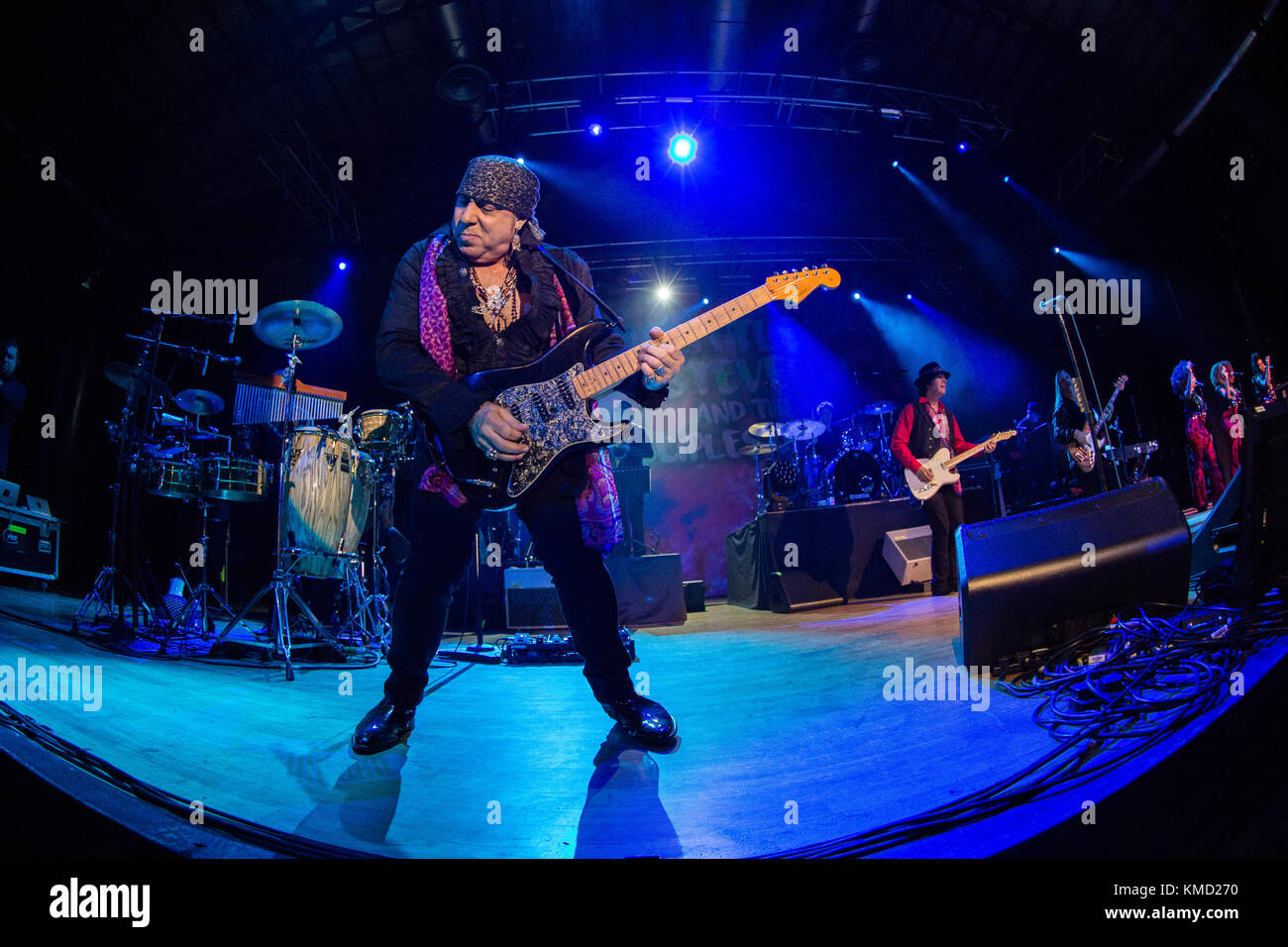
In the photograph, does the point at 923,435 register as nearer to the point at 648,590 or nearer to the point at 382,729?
the point at 648,590

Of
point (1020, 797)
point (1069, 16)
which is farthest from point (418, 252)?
point (1069, 16)

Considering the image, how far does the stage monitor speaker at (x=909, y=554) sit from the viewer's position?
23.6ft

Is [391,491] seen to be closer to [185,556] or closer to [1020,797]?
[185,556]

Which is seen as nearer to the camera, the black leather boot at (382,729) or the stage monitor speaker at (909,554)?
the black leather boot at (382,729)

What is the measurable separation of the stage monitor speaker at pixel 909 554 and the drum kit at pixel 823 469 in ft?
3.28

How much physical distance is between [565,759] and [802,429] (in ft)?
26.1

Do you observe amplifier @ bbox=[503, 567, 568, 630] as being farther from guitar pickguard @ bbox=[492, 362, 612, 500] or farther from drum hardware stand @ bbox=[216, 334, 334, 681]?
guitar pickguard @ bbox=[492, 362, 612, 500]

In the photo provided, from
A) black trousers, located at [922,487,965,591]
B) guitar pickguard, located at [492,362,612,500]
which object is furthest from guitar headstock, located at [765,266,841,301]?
black trousers, located at [922,487,965,591]

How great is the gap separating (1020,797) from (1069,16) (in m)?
10.1

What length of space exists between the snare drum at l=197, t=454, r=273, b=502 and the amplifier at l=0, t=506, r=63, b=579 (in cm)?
193

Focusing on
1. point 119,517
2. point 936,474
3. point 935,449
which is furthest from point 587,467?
point 935,449

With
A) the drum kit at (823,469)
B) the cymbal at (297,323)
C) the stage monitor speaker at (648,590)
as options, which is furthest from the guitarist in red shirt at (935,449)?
the cymbal at (297,323)

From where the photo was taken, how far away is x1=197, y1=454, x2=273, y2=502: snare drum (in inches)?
187

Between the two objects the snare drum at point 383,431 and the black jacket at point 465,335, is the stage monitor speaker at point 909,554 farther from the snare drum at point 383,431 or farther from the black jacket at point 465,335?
the black jacket at point 465,335
